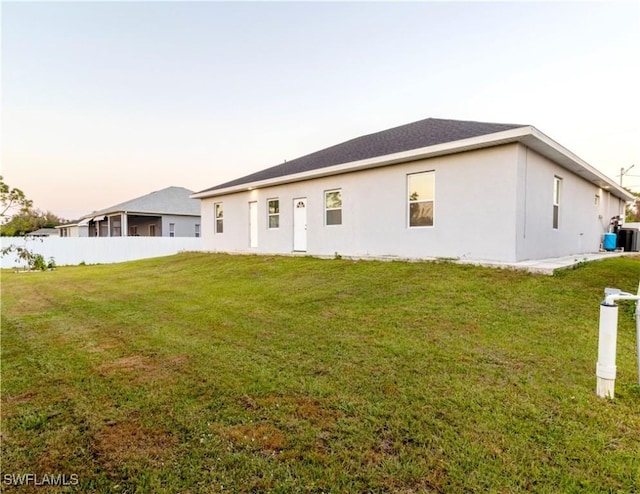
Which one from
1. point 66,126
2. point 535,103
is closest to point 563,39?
point 535,103

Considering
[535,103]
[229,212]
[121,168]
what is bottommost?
[229,212]

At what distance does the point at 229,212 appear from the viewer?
15969mm

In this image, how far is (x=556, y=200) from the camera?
10156 millimetres

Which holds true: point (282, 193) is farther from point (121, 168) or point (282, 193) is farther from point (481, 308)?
point (121, 168)

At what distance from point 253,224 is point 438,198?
827 cm

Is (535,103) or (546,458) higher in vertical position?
(535,103)

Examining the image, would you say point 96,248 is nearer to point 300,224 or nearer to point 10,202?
point 300,224

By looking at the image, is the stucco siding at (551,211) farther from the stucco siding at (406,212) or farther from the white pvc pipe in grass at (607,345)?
the white pvc pipe in grass at (607,345)

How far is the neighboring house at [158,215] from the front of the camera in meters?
22.5

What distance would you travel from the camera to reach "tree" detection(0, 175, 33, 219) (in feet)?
13.4

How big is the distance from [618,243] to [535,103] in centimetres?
754

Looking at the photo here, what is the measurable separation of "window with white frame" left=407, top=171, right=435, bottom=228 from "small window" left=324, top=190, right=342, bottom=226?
257 centimetres

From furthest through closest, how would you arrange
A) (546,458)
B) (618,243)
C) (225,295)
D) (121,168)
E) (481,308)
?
(121,168), (618,243), (225,295), (481,308), (546,458)

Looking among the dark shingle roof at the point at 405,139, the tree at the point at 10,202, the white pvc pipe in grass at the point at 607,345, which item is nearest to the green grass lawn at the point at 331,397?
the white pvc pipe in grass at the point at 607,345
